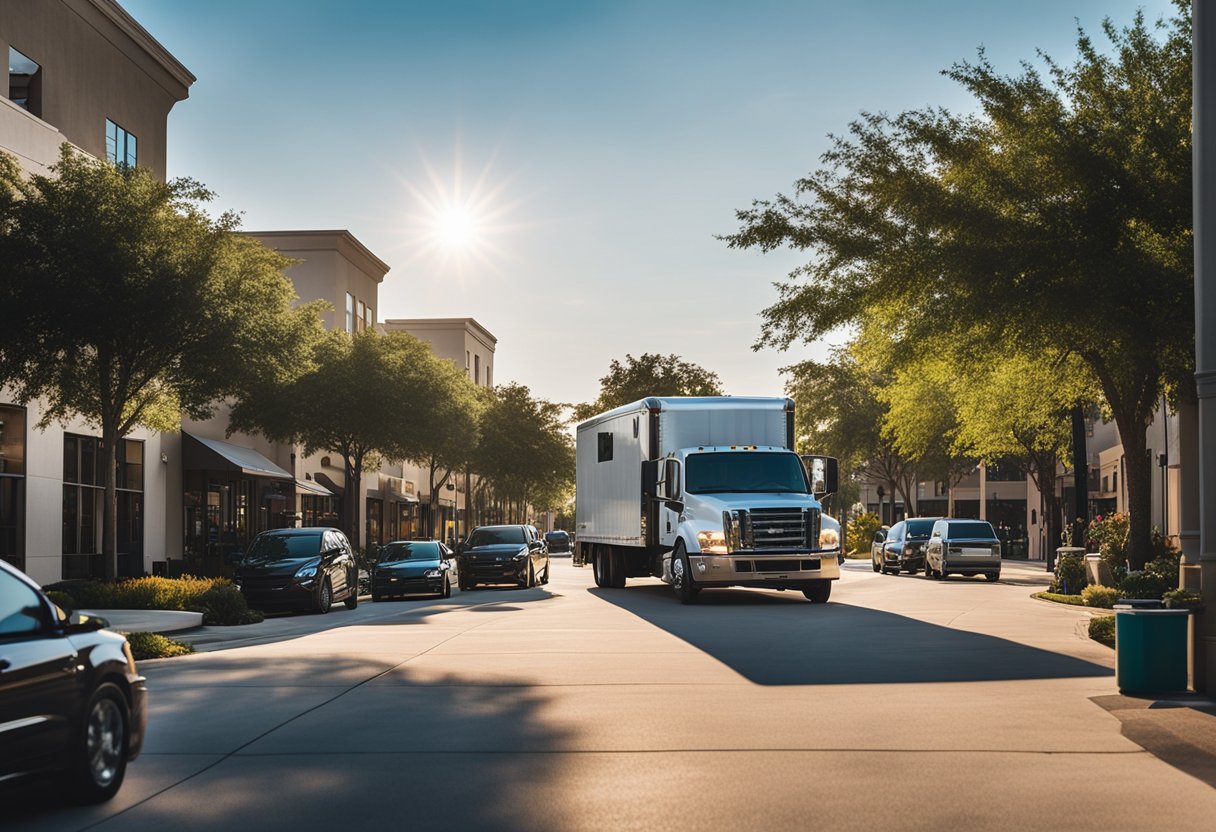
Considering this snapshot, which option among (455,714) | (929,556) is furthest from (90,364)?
(929,556)

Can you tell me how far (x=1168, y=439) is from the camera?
4084 centimetres

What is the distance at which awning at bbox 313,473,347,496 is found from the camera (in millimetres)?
60812

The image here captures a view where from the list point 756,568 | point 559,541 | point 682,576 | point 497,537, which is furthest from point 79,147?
point 559,541

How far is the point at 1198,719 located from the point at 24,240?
21425mm

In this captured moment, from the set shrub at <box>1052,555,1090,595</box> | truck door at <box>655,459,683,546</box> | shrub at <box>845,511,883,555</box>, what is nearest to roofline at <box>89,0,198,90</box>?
truck door at <box>655,459,683,546</box>

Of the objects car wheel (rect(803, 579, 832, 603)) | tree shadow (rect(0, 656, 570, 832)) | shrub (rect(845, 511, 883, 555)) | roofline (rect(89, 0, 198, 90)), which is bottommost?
shrub (rect(845, 511, 883, 555))

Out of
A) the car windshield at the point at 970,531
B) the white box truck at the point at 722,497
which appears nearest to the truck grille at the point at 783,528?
the white box truck at the point at 722,497

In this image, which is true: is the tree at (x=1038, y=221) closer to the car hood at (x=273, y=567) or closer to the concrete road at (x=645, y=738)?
the concrete road at (x=645, y=738)

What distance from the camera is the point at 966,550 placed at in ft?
139

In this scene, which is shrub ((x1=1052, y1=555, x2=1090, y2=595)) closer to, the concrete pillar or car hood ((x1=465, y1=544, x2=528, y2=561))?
car hood ((x1=465, y1=544, x2=528, y2=561))

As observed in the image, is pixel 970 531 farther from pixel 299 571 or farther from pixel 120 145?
pixel 120 145

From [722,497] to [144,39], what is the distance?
2542 centimetres

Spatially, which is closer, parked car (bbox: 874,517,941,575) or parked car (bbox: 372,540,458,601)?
parked car (bbox: 372,540,458,601)

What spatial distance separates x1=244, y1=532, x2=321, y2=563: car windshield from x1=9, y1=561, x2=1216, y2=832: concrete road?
26.3 ft
